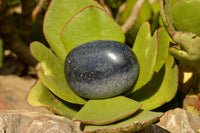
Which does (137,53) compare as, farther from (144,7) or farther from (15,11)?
(15,11)

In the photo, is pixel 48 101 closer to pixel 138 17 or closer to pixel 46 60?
pixel 46 60

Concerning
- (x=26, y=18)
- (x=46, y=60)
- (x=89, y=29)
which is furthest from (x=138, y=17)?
(x=46, y=60)

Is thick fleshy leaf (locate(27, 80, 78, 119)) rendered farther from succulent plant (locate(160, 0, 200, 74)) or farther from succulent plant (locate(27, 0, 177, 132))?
succulent plant (locate(160, 0, 200, 74))

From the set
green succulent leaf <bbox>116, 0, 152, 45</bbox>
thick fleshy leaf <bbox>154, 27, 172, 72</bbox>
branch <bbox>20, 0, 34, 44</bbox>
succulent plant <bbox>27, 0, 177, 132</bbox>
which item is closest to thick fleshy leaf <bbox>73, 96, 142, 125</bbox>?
succulent plant <bbox>27, 0, 177, 132</bbox>

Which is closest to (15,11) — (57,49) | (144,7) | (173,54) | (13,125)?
(144,7)

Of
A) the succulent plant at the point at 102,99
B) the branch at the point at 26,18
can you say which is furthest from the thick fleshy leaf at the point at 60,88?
the branch at the point at 26,18

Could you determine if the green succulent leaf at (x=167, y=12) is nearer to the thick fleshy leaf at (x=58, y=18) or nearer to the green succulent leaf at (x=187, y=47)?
the green succulent leaf at (x=187, y=47)
